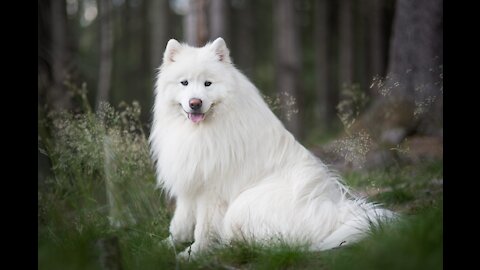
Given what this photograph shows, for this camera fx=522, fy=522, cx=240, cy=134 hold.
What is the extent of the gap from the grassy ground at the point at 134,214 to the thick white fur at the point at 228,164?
0.32 m

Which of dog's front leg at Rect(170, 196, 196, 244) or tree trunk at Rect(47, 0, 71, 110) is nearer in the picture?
dog's front leg at Rect(170, 196, 196, 244)

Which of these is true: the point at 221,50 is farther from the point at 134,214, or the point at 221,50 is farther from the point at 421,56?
the point at 421,56

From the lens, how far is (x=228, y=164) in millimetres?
4461

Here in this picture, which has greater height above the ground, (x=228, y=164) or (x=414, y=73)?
(x=414, y=73)

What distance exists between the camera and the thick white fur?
422cm

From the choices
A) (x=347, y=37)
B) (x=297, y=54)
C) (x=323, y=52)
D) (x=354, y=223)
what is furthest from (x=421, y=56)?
(x=323, y=52)

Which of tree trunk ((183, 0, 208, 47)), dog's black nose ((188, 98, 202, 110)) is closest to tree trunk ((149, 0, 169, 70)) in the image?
tree trunk ((183, 0, 208, 47))

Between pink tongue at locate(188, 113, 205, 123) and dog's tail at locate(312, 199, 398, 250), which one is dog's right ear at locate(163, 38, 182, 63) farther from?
dog's tail at locate(312, 199, 398, 250)

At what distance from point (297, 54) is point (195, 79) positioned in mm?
8069

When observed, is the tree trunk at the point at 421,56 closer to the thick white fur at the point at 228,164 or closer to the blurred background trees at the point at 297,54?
the blurred background trees at the point at 297,54

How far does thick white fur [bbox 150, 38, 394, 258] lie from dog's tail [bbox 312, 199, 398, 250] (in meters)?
0.02
